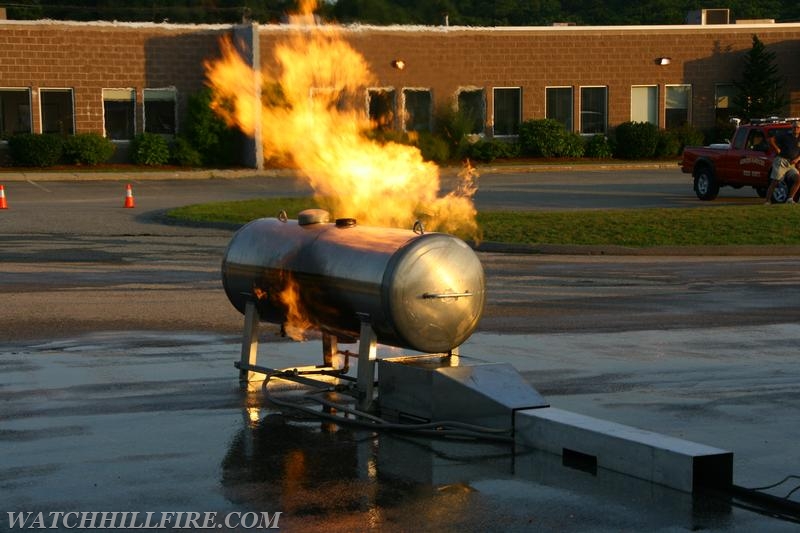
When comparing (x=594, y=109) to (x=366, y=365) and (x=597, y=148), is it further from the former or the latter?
(x=366, y=365)

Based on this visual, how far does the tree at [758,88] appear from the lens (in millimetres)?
55500

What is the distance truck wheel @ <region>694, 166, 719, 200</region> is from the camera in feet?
115

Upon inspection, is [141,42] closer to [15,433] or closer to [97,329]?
[97,329]

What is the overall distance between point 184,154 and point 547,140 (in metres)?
14.3

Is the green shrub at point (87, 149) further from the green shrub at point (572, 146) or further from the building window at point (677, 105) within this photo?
the building window at point (677, 105)

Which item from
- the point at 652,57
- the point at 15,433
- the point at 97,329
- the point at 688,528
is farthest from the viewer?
the point at 652,57

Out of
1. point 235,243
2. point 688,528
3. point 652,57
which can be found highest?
→ point 652,57

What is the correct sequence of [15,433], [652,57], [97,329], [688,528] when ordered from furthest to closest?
[652,57], [97,329], [15,433], [688,528]

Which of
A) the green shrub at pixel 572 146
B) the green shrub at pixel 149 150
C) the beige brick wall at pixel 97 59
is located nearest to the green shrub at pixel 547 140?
the green shrub at pixel 572 146

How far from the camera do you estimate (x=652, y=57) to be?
186 ft

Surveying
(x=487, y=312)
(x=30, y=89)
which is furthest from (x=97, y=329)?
(x=30, y=89)

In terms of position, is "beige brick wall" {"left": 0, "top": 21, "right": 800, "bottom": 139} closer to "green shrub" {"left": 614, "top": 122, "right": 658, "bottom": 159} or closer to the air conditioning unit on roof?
"green shrub" {"left": 614, "top": 122, "right": 658, "bottom": 159}

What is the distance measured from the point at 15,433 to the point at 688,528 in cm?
491

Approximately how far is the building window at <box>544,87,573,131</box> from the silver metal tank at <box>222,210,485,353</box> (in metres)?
45.2
